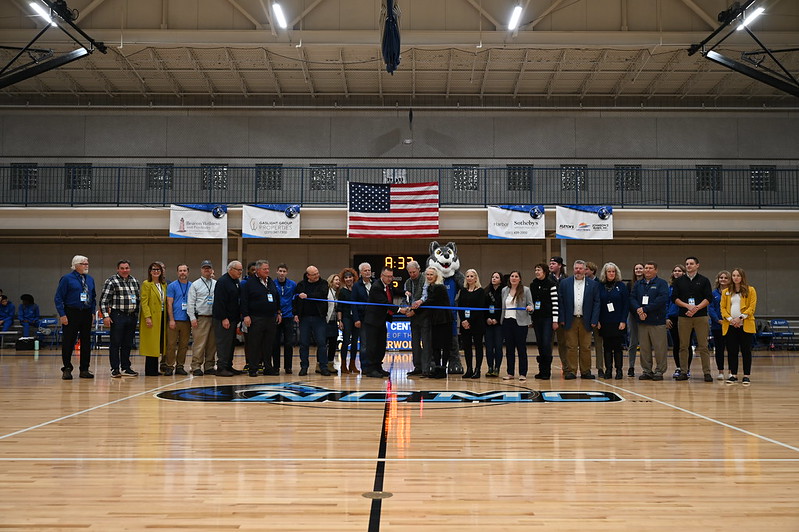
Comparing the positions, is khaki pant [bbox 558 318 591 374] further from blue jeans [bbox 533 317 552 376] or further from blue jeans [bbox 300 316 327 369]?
blue jeans [bbox 300 316 327 369]

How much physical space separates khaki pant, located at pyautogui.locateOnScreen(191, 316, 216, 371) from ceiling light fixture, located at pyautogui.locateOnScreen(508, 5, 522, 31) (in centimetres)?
971

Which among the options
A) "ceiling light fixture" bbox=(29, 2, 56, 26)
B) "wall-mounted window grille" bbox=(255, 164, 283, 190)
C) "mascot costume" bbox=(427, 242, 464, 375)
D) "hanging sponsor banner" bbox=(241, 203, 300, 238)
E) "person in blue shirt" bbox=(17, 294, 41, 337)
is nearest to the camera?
"mascot costume" bbox=(427, 242, 464, 375)

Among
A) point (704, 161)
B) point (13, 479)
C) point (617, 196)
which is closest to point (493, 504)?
point (13, 479)

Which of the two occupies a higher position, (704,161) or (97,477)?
(704,161)

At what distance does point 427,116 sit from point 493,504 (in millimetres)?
19048

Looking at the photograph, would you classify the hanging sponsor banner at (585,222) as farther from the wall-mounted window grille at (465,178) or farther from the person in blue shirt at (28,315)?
the person in blue shirt at (28,315)

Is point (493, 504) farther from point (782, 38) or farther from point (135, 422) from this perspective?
point (782, 38)

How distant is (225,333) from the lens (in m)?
9.19

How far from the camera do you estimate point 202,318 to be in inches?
370

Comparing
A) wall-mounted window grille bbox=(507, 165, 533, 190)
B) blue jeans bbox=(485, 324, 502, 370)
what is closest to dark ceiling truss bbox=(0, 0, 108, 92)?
blue jeans bbox=(485, 324, 502, 370)

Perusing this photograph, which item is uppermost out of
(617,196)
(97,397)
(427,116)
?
(427,116)

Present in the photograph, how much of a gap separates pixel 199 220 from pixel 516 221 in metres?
7.98

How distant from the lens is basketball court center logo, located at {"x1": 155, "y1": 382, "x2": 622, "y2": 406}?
22.1 ft

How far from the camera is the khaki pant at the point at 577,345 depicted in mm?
9117
